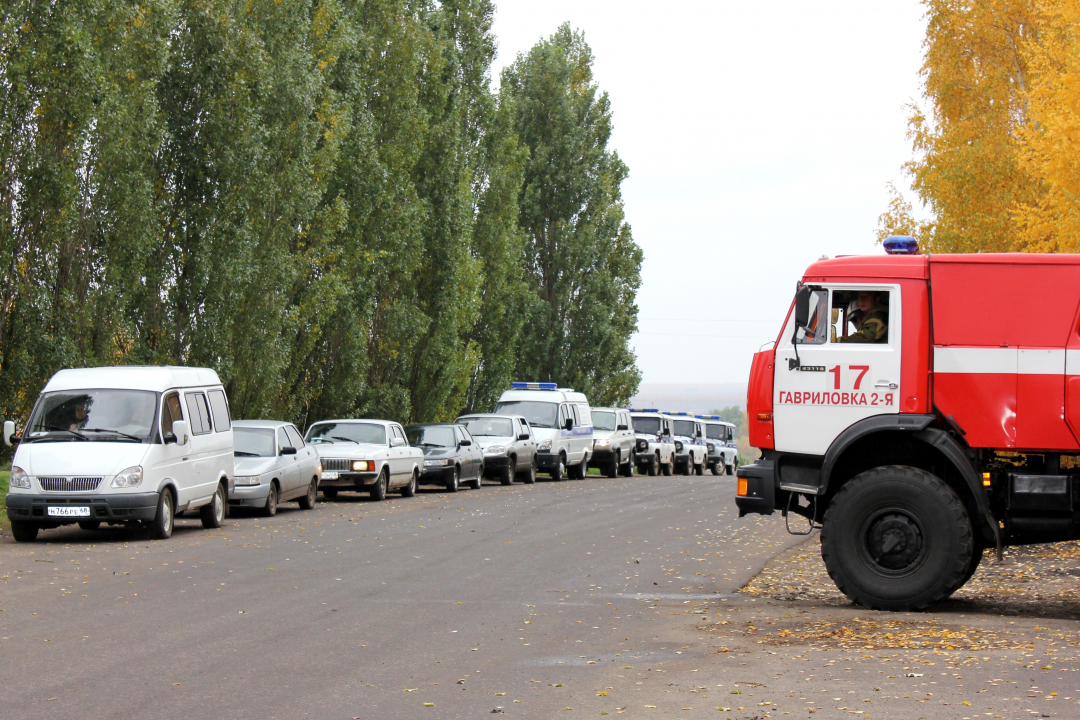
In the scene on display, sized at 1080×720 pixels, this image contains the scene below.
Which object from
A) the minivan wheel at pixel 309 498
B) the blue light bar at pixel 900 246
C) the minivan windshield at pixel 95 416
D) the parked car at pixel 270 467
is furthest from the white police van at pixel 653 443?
the blue light bar at pixel 900 246

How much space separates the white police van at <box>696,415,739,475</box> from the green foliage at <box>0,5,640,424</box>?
495 inches

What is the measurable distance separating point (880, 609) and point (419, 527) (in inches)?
367

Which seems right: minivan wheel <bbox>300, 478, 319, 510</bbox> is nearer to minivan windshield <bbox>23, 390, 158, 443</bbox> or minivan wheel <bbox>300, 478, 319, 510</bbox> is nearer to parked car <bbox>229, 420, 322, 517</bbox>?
parked car <bbox>229, 420, 322, 517</bbox>

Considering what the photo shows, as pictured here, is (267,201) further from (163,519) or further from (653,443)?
Result: (653,443)

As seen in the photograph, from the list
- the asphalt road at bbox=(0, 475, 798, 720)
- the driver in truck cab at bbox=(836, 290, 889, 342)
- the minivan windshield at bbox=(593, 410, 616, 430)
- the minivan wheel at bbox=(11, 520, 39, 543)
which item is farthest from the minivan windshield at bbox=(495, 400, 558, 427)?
the driver in truck cab at bbox=(836, 290, 889, 342)

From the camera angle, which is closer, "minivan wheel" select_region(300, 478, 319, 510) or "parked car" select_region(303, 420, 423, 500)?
"minivan wheel" select_region(300, 478, 319, 510)

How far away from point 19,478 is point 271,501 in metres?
5.34

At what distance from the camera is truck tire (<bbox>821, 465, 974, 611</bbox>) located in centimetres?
1087

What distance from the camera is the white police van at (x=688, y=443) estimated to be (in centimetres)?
4984

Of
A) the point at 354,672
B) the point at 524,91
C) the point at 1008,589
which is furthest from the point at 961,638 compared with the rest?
the point at 524,91

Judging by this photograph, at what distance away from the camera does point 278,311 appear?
29.0m

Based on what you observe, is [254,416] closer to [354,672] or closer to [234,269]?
[234,269]

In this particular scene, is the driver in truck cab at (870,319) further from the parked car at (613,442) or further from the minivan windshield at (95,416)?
the parked car at (613,442)

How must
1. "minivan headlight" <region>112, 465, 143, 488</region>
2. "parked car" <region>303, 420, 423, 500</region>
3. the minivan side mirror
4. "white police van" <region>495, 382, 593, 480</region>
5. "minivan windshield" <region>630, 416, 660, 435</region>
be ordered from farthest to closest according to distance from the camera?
1. "minivan windshield" <region>630, 416, 660, 435</region>
2. "white police van" <region>495, 382, 593, 480</region>
3. "parked car" <region>303, 420, 423, 500</region>
4. the minivan side mirror
5. "minivan headlight" <region>112, 465, 143, 488</region>
